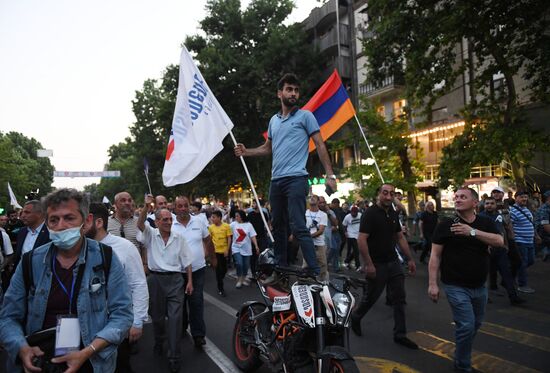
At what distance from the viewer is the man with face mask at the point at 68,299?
232 cm

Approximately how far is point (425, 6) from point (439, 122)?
13.3 m

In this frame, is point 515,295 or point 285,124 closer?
point 285,124

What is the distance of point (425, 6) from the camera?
41.3 ft

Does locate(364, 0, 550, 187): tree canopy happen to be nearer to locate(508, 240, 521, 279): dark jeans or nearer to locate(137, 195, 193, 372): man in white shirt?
locate(508, 240, 521, 279): dark jeans

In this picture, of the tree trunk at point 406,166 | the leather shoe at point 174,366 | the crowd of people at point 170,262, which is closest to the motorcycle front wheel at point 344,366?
the crowd of people at point 170,262

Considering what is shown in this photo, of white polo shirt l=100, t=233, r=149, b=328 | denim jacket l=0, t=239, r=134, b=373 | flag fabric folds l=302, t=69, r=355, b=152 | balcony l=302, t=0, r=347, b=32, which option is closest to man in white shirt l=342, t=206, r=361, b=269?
flag fabric folds l=302, t=69, r=355, b=152

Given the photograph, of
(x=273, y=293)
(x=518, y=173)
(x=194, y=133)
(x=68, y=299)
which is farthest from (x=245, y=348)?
(x=518, y=173)

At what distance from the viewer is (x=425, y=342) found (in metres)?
5.31

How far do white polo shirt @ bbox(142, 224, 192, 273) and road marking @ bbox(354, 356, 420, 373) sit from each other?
249 cm

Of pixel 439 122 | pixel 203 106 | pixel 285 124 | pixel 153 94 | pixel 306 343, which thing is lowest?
pixel 306 343

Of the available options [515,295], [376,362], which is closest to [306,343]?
[376,362]

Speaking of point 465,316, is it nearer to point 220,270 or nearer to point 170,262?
point 170,262

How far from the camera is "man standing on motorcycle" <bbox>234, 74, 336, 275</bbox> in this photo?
3.83m

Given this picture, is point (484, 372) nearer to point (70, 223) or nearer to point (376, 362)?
point (376, 362)
